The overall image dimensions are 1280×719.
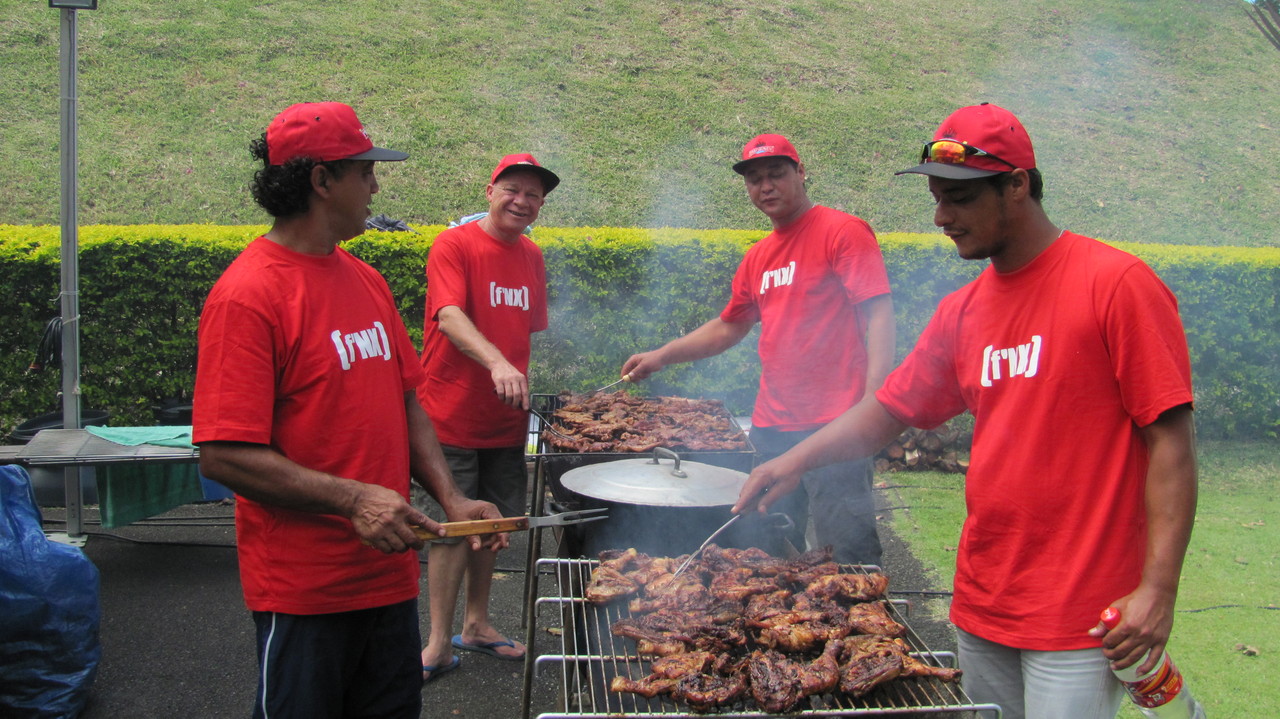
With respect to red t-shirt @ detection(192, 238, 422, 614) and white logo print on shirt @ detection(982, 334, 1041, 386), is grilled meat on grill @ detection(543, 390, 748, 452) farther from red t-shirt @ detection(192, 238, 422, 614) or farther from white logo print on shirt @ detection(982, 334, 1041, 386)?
white logo print on shirt @ detection(982, 334, 1041, 386)

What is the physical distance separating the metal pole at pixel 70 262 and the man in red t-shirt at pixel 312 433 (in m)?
3.76

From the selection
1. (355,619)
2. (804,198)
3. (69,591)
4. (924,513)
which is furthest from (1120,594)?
(924,513)

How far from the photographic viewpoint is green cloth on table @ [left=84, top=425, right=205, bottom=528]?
17.7 ft

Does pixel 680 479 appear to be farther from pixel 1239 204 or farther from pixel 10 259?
pixel 1239 204

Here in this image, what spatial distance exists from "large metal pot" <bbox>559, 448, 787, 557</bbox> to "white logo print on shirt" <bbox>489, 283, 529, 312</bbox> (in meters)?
1.39

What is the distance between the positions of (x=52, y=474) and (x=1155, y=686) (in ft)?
21.4

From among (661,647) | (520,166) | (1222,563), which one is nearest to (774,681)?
(661,647)

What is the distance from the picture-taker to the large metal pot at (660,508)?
3.20 metres

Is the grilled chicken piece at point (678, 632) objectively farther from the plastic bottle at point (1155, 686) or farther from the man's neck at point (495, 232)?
the man's neck at point (495, 232)

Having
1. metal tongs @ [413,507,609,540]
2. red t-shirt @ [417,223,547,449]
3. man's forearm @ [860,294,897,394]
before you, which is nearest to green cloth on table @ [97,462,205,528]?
red t-shirt @ [417,223,547,449]

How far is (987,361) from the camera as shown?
2.44m

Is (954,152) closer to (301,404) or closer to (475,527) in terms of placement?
(475,527)

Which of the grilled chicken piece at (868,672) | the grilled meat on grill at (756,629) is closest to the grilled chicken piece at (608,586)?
the grilled meat on grill at (756,629)

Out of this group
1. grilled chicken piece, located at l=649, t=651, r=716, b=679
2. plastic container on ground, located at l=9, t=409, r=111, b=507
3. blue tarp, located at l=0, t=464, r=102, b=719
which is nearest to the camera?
grilled chicken piece, located at l=649, t=651, r=716, b=679
